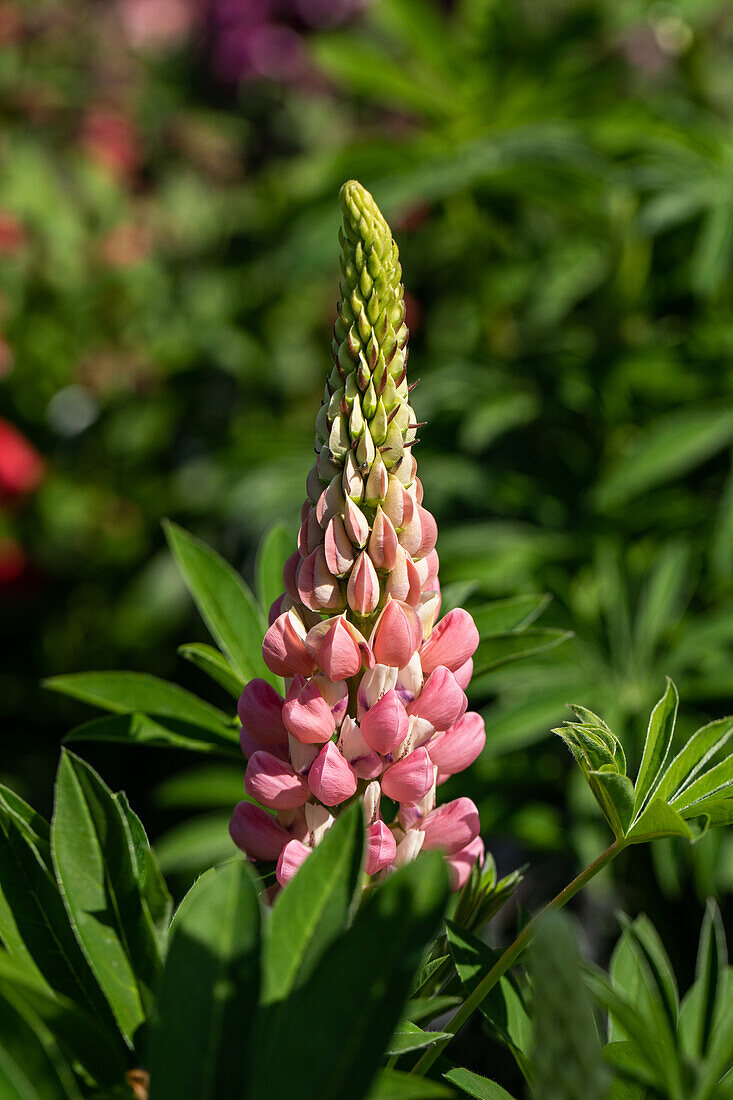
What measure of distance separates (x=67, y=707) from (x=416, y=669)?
5.23 ft

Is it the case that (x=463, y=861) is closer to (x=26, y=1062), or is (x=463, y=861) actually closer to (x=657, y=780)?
(x=657, y=780)

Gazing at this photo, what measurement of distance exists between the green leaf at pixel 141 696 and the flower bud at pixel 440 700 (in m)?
0.16

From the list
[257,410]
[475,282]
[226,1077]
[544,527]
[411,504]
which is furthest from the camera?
[257,410]

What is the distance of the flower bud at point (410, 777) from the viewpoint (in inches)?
18.4

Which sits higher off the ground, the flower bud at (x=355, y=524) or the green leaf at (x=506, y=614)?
the flower bud at (x=355, y=524)

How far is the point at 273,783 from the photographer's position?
47 cm

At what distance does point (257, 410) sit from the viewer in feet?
6.27

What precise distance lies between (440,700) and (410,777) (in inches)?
1.6

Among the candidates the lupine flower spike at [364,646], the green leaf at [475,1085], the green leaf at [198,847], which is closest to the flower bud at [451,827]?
the lupine flower spike at [364,646]

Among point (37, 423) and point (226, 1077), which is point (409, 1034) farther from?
point (37, 423)

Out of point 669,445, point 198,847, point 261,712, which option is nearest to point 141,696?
point 261,712

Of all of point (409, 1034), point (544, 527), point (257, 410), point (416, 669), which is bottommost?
point (409, 1034)

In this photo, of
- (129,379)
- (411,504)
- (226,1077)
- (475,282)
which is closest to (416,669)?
(411,504)

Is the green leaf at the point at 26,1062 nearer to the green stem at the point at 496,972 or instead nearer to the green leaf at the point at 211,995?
the green leaf at the point at 211,995
